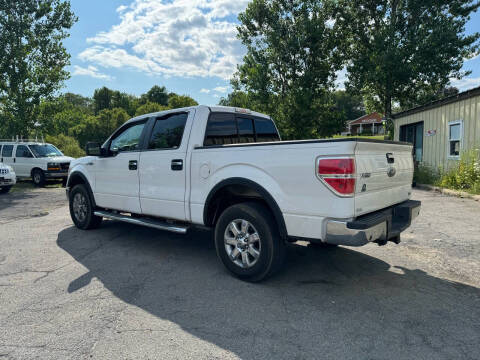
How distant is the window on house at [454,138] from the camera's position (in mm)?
12415

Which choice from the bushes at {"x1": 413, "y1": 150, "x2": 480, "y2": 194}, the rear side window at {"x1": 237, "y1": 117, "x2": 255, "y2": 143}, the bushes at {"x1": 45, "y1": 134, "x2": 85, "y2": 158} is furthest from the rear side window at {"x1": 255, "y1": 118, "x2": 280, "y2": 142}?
the bushes at {"x1": 45, "y1": 134, "x2": 85, "y2": 158}

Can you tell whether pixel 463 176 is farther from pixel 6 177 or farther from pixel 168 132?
pixel 6 177

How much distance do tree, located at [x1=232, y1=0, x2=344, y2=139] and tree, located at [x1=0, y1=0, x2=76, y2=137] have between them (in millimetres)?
12676

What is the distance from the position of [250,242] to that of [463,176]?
1003 cm

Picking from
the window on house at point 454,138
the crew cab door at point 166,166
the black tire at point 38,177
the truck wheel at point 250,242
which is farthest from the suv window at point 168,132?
the black tire at point 38,177

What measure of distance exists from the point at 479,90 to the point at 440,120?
2624mm

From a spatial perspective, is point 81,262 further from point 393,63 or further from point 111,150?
point 393,63

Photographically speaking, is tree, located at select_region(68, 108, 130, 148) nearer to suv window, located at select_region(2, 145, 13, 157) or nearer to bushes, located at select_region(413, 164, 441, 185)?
suv window, located at select_region(2, 145, 13, 157)

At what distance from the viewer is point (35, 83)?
18.1m

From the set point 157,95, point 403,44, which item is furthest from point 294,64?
point 157,95

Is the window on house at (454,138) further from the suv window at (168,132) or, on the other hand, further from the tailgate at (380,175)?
the suv window at (168,132)

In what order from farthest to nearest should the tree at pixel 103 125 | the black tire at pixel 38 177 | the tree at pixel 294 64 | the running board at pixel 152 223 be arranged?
the tree at pixel 103 125 → the tree at pixel 294 64 → the black tire at pixel 38 177 → the running board at pixel 152 223

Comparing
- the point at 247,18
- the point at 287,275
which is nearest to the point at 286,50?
the point at 247,18

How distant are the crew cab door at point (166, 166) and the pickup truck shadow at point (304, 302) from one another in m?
0.74
